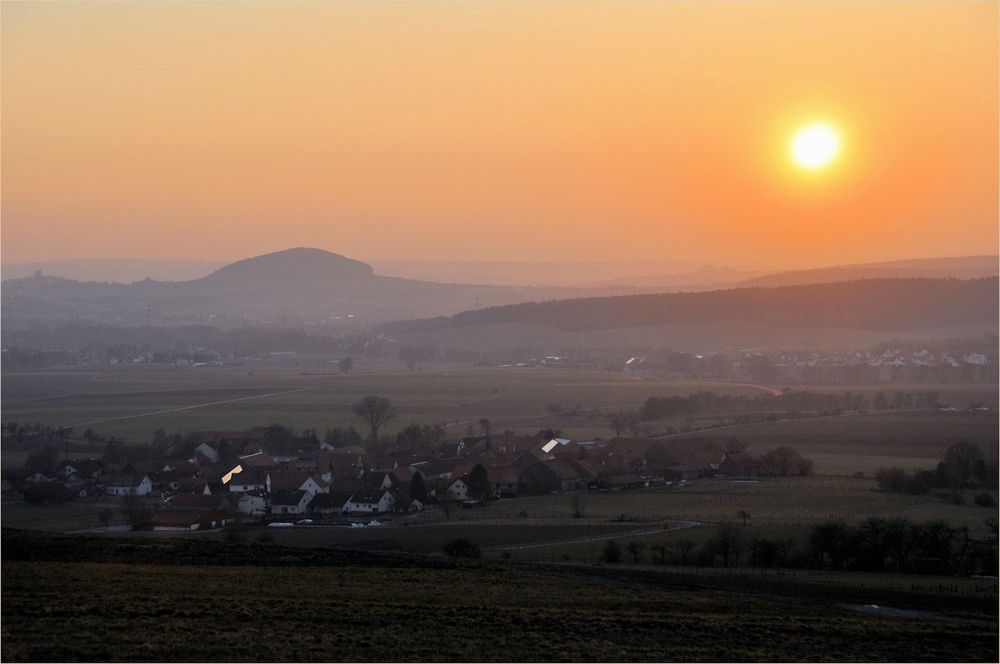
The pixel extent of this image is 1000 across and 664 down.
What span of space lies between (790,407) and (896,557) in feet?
103

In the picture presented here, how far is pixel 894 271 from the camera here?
574 feet

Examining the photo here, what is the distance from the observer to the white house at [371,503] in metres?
32.7

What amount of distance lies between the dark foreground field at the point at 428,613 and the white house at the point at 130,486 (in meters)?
14.8

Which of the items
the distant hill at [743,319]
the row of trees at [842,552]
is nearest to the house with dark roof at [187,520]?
the row of trees at [842,552]

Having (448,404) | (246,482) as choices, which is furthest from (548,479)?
(448,404)

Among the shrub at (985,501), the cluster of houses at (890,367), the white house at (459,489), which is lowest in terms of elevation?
the white house at (459,489)

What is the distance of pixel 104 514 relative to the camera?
101ft

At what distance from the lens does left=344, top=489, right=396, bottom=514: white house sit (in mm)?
32688

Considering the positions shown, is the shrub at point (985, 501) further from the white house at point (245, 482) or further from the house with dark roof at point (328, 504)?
the white house at point (245, 482)

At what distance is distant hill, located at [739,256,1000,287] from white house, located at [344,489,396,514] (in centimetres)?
12752

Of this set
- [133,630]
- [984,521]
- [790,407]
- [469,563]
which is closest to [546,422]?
[790,407]

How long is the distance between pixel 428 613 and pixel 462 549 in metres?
8.56

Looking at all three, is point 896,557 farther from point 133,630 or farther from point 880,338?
point 880,338

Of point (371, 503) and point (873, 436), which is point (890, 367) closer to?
point (873, 436)
